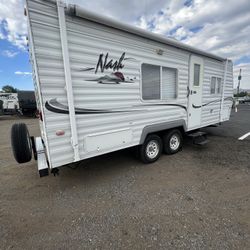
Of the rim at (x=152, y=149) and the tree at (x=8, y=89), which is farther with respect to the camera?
the tree at (x=8, y=89)

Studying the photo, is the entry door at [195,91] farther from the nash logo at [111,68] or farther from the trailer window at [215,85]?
the nash logo at [111,68]

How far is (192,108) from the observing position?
521 cm

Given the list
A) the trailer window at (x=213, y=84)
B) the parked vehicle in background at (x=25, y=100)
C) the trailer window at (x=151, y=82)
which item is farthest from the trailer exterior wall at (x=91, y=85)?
the parked vehicle in background at (x=25, y=100)

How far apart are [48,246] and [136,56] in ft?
11.6

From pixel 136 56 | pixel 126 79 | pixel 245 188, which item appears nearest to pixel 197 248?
pixel 245 188

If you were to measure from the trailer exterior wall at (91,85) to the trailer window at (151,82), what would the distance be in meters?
0.14

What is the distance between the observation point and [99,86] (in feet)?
10.4

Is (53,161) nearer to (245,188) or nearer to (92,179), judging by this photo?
(92,179)

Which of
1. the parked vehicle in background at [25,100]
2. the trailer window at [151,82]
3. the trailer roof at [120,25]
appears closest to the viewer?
the trailer roof at [120,25]

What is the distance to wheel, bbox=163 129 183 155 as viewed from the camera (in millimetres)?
4812

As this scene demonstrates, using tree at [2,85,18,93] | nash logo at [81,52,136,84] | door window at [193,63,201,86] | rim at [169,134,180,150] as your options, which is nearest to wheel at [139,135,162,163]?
rim at [169,134,180,150]

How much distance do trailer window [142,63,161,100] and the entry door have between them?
4.42 ft

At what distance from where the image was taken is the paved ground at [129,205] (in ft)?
7.28

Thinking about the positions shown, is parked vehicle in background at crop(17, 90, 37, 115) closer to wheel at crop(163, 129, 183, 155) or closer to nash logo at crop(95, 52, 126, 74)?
wheel at crop(163, 129, 183, 155)
